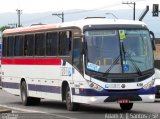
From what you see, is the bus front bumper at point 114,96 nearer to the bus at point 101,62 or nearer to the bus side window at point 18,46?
the bus at point 101,62

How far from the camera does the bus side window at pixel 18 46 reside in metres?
25.1

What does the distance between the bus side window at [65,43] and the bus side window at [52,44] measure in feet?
1.46

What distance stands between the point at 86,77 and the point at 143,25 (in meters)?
2.62

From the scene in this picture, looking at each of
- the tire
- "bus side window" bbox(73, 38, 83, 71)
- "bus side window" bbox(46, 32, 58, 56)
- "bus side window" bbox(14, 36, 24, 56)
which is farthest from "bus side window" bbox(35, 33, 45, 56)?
"bus side window" bbox(73, 38, 83, 71)

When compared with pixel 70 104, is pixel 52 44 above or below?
above

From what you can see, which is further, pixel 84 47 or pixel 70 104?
pixel 70 104

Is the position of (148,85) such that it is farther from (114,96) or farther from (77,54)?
A: (77,54)

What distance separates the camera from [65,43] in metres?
20.7

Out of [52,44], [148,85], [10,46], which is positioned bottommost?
[148,85]

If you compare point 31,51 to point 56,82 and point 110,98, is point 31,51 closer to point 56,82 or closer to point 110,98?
point 56,82

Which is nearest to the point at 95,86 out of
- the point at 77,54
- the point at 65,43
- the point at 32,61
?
the point at 77,54

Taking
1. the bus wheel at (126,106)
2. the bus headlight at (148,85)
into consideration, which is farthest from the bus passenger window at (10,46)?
the bus headlight at (148,85)

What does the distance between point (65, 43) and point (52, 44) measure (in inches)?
50.5

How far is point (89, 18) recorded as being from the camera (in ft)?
67.2
